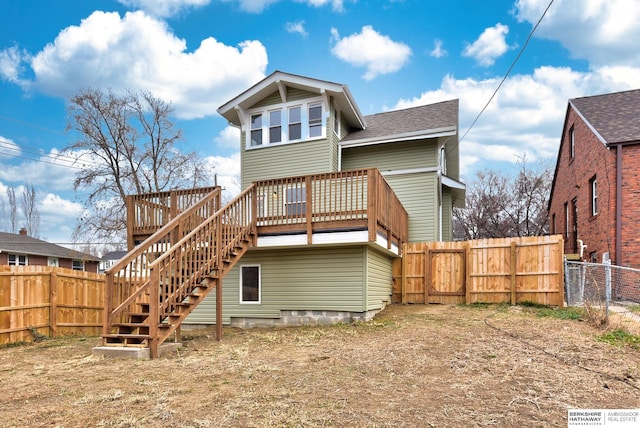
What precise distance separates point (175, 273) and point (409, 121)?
10120 millimetres

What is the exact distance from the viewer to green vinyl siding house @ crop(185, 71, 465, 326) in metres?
9.33

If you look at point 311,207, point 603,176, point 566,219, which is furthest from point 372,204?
point 566,219

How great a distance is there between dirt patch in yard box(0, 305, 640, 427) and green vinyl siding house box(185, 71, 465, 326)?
2.02m

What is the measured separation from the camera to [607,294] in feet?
26.6

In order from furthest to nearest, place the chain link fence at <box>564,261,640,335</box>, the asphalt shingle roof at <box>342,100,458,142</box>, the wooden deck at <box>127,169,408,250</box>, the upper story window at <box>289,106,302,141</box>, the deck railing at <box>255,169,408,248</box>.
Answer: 1. the asphalt shingle roof at <box>342,100,458,142</box>
2. the upper story window at <box>289,106,302,141</box>
3. the wooden deck at <box>127,169,408,250</box>
4. the deck railing at <box>255,169,408,248</box>
5. the chain link fence at <box>564,261,640,335</box>

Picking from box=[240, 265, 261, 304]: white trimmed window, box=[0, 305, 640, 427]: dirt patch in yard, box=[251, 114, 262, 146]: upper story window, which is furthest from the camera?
box=[251, 114, 262, 146]: upper story window

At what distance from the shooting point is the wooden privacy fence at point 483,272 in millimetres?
11398

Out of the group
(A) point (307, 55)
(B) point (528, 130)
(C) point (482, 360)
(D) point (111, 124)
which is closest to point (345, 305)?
(C) point (482, 360)

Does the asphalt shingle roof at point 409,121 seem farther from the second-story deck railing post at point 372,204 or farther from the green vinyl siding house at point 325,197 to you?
the second-story deck railing post at point 372,204

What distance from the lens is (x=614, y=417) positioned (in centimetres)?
398

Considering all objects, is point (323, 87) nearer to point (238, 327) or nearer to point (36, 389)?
point (238, 327)

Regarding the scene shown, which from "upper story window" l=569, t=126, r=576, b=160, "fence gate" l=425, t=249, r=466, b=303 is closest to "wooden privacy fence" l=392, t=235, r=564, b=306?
"fence gate" l=425, t=249, r=466, b=303

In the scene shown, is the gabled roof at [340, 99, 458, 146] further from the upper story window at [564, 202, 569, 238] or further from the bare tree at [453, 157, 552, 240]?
the bare tree at [453, 157, 552, 240]

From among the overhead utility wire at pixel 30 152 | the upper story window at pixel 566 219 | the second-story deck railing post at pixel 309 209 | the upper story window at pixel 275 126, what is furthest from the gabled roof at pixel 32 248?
the upper story window at pixel 566 219
